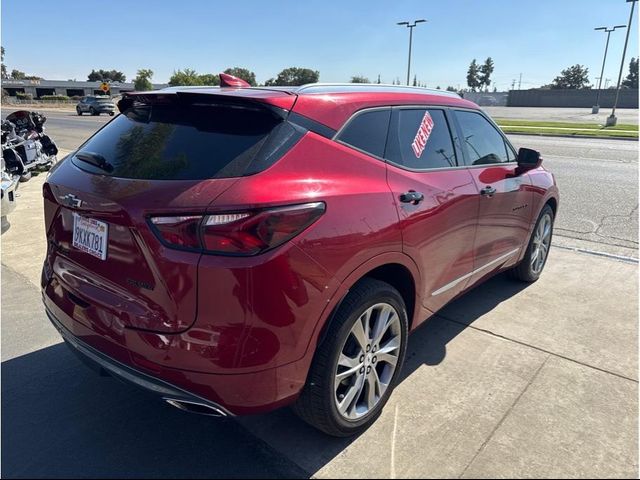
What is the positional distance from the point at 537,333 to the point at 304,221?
8.24 feet

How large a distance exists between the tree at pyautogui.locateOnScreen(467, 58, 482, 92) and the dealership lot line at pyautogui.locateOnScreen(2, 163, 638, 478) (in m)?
117

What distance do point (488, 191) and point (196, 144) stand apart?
2.16 meters

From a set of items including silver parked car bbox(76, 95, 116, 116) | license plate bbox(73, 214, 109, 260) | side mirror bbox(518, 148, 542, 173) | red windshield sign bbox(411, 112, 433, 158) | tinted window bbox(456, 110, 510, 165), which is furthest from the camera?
silver parked car bbox(76, 95, 116, 116)

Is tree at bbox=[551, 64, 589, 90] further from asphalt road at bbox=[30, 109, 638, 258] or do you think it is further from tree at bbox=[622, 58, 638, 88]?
asphalt road at bbox=[30, 109, 638, 258]

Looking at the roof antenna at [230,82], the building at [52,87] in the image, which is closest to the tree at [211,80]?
the roof antenna at [230,82]

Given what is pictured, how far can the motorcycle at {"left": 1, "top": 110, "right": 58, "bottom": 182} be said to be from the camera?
8289 mm

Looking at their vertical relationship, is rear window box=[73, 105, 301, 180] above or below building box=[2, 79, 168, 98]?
below

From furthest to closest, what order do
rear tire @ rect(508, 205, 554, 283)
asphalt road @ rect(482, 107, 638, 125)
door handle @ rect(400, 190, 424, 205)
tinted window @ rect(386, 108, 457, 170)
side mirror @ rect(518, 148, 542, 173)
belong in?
asphalt road @ rect(482, 107, 638, 125) < rear tire @ rect(508, 205, 554, 283) < side mirror @ rect(518, 148, 542, 173) < tinted window @ rect(386, 108, 457, 170) < door handle @ rect(400, 190, 424, 205)

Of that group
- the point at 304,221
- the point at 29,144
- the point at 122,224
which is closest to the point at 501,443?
the point at 304,221

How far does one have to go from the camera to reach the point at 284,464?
2.38m

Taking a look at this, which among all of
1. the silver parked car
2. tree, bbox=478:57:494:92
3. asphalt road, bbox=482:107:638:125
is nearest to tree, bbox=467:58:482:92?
tree, bbox=478:57:494:92

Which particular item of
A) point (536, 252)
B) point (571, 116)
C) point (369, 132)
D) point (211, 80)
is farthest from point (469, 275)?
point (571, 116)

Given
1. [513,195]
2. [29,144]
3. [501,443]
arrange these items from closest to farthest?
[501,443] → [513,195] → [29,144]

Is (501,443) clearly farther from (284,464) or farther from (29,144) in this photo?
(29,144)
